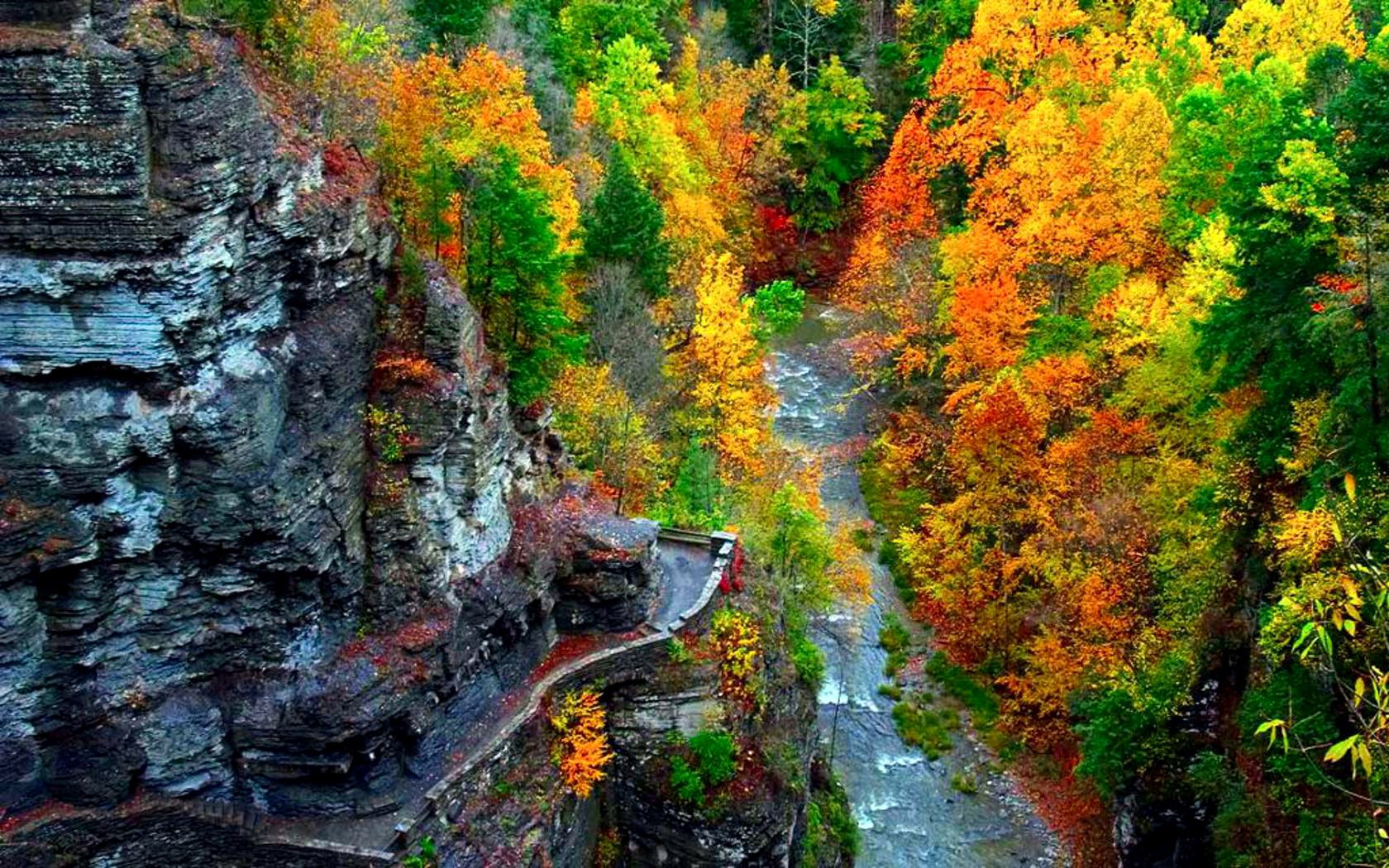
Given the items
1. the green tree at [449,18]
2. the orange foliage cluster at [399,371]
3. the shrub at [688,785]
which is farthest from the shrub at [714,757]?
the green tree at [449,18]

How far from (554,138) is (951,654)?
2518cm

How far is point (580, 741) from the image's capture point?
→ 91.9 ft

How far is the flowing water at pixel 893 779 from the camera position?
33.5m

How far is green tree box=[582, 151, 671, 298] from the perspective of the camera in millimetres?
39781

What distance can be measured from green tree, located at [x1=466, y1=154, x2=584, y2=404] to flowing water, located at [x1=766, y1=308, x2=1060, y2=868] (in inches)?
619

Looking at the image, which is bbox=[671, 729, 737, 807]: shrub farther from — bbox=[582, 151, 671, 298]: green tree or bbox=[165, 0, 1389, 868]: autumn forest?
bbox=[582, 151, 671, 298]: green tree

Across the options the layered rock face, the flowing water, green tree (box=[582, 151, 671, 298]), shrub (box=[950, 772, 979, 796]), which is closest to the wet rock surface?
the layered rock face

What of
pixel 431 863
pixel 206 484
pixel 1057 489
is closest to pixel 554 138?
pixel 1057 489

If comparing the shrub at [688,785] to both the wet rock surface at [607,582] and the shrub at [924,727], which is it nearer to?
the wet rock surface at [607,582]

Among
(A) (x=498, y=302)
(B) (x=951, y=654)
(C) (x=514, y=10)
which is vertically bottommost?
(B) (x=951, y=654)

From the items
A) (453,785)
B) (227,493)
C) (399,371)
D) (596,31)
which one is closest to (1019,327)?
(399,371)

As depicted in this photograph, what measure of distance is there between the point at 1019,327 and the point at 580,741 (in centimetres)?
2247

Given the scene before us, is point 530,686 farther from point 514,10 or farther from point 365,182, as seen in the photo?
point 514,10

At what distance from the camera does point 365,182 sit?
82.9 feet
